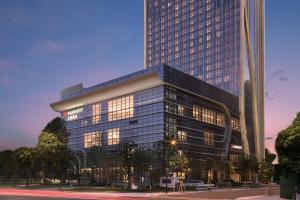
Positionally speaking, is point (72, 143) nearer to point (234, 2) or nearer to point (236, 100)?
point (236, 100)

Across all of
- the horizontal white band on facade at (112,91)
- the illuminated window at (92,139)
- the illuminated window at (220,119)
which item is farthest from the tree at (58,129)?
the illuminated window at (220,119)

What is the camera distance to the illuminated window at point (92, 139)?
162825mm

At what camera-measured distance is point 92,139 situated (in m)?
170

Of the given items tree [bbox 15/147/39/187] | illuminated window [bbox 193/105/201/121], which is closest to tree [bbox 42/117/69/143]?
tree [bbox 15/147/39/187]

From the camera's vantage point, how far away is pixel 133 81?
148000 millimetres

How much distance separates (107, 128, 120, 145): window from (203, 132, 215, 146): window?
3214 cm

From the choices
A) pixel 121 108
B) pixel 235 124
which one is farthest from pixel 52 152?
pixel 235 124

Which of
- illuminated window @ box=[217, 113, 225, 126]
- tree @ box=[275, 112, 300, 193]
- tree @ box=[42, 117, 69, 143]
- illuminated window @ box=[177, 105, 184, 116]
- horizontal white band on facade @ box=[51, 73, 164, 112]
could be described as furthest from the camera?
illuminated window @ box=[217, 113, 225, 126]

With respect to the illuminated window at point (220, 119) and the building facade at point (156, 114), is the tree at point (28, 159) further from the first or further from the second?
the illuminated window at point (220, 119)

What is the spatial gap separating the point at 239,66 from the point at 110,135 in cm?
6585

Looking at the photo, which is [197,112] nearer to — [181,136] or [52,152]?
[181,136]

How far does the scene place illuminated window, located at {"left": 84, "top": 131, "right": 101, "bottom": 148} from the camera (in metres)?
163

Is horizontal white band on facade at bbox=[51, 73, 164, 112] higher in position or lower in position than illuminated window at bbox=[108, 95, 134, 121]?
higher

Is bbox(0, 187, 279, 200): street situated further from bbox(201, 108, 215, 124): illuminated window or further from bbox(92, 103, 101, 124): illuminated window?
bbox(92, 103, 101, 124): illuminated window
